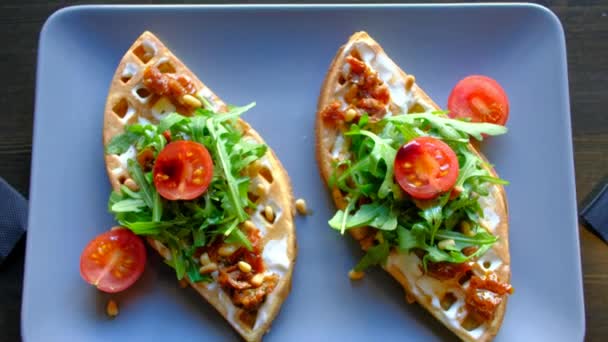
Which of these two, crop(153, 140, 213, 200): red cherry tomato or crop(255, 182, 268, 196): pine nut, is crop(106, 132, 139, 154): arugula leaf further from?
crop(255, 182, 268, 196): pine nut

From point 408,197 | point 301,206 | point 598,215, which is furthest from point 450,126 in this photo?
point 598,215

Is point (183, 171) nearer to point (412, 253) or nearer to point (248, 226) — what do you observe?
point (248, 226)

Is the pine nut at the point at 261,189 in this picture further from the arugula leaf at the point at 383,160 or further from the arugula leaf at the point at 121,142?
the arugula leaf at the point at 121,142

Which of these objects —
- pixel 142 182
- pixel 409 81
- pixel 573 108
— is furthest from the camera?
pixel 573 108

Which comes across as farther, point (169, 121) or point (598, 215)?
point (598, 215)

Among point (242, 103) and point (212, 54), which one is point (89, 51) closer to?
point (212, 54)

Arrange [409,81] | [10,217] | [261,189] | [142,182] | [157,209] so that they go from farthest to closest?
[10,217], [409,81], [261,189], [142,182], [157,209]
